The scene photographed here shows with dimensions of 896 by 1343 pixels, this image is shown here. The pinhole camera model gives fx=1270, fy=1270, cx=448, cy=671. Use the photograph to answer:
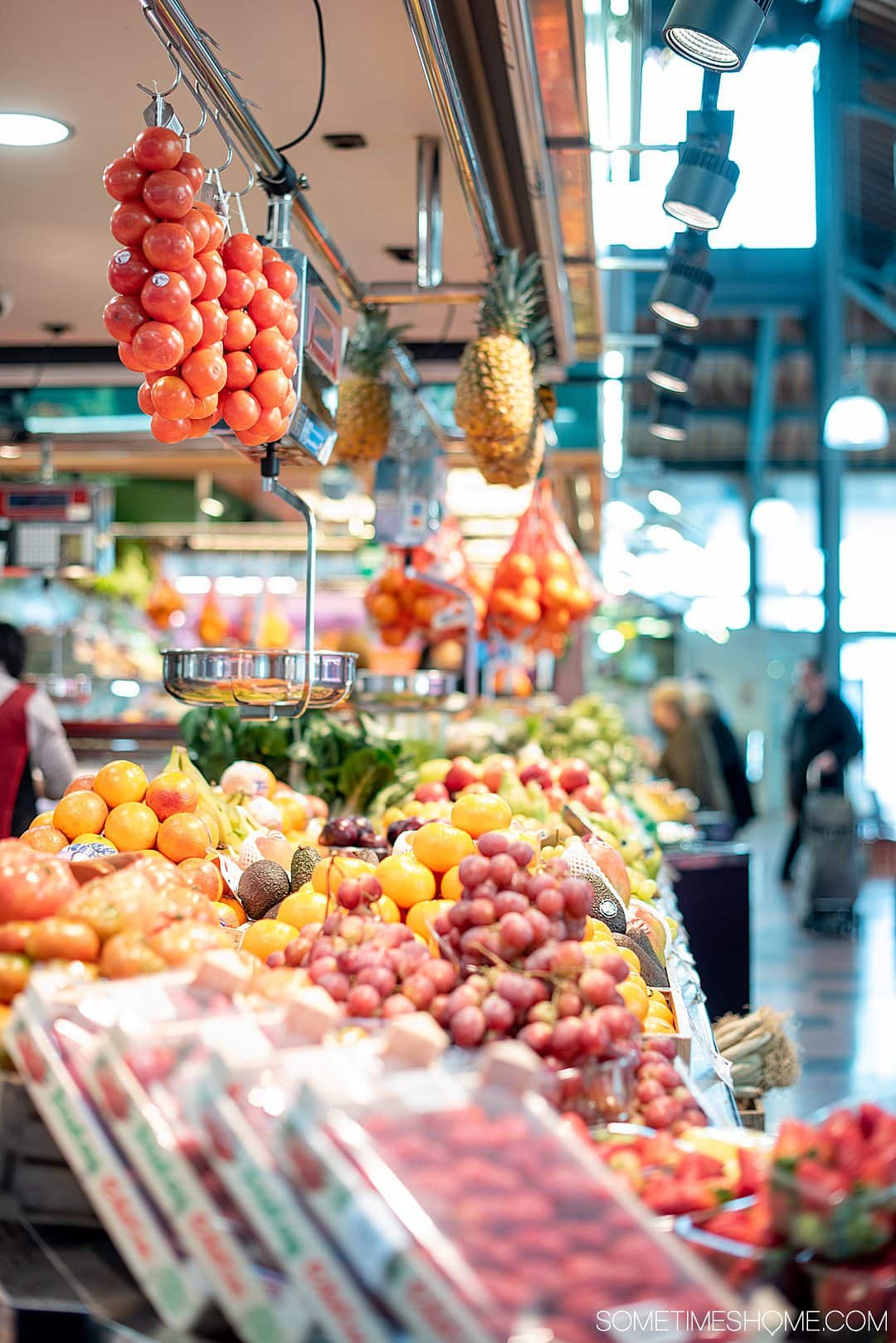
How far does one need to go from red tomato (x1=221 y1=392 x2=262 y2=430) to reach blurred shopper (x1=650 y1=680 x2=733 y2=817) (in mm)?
7084

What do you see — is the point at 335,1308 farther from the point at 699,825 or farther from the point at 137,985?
the point at 699,825

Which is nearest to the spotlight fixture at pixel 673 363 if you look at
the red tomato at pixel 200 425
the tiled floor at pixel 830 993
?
the tiled floor at pixel 830 993

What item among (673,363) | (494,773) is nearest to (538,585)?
(673,363)

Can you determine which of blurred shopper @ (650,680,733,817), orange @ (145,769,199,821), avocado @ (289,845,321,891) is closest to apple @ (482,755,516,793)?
avocado @ (289,845,321,891)

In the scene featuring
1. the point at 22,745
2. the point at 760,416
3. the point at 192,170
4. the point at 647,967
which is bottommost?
the point at 647,967

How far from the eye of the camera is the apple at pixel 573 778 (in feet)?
13.5

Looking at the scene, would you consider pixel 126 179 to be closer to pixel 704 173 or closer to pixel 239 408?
pixel 239 408

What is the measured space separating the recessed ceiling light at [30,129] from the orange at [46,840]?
6.79 ft

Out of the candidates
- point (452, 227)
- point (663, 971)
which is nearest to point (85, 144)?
point (452, 227)

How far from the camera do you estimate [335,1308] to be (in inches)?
44.3

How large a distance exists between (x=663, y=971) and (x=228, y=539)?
8.03 metres

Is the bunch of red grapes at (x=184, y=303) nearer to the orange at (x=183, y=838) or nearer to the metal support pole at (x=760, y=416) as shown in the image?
the orange at (x=183, y=838)

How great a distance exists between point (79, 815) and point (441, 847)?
72cm

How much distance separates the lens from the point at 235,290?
7.52 feet
